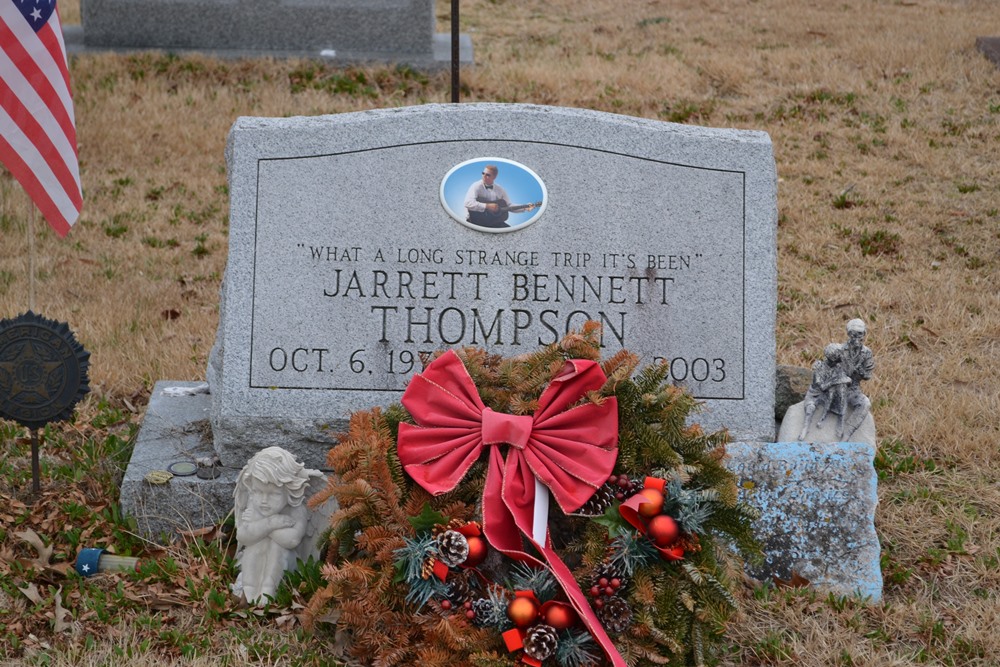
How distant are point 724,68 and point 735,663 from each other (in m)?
8.26

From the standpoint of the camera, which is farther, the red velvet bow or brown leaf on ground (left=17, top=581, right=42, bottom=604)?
brown leaf on ground (left=17, top=581, right=42, bottom=604)

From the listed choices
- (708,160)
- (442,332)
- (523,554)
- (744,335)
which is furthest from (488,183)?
(523,554)

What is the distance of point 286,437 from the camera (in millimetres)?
4301

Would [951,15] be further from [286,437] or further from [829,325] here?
[286,437]

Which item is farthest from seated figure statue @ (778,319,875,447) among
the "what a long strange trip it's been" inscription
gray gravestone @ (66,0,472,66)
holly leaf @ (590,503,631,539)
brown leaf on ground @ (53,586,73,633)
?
gray gravestone @ (66,0,472,66)

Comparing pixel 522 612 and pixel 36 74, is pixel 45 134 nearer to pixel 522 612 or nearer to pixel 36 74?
pixel 36 74

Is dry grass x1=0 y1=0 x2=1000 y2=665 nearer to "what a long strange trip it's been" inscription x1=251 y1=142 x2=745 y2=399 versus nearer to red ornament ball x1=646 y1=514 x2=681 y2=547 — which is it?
red ornament ball x1=646 y1=514 x2=681 y2=547

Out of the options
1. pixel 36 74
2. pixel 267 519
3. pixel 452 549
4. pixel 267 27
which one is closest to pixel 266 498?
pixel 267 519

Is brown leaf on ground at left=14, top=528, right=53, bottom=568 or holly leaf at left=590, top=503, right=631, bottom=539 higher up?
holly leaf at left=590, top=503, right=631, bottom=539

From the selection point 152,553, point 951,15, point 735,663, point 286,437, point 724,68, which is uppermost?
point 951,15

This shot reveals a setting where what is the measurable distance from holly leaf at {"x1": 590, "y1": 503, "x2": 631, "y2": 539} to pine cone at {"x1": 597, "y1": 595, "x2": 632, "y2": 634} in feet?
0.68

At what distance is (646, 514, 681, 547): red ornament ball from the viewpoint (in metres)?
3.48

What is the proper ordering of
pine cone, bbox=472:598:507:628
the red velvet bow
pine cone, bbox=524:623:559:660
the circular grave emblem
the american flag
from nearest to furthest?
pine cone, bbox=524:623:559:660, pine cone, bbox=472:598:507:628, the red velvet bow, the circular grave emblem, the american flag

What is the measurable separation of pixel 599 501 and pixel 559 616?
45 centimetres
